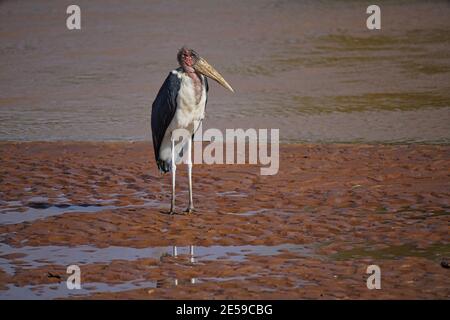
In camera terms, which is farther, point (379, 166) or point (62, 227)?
point (379, 166)

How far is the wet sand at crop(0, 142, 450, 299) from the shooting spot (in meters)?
6.88

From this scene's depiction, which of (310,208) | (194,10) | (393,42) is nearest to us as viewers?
(310,208)

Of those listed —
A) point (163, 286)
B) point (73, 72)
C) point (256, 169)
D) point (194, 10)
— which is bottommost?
point (163, 286)

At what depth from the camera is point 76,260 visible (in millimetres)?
7570

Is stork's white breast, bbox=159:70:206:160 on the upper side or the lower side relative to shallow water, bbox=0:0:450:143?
lower

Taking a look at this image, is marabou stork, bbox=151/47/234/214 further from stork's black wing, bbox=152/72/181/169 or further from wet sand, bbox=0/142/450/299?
wet sand, bbox=0/142/450/299

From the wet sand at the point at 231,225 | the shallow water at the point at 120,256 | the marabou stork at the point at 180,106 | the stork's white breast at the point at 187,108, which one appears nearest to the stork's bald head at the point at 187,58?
the marabou stork at the point at 180,106

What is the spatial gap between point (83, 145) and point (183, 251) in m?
4.79

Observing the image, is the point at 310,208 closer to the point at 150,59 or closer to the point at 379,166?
Answer: the point at 379,166

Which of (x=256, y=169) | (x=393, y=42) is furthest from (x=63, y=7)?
(x=256, y=169)

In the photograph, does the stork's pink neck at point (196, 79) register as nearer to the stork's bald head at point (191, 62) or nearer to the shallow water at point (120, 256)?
the stork's bald head at point (191, 62)

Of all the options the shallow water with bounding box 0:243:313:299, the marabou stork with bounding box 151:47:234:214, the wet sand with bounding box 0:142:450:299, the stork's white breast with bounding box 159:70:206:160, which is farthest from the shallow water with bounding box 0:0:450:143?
the shallow water with bounding box 0:243:313:299

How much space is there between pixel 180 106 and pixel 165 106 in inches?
6.3

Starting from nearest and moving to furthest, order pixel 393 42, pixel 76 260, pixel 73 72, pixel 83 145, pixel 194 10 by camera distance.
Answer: pixel 76 260 → pixel 83 145 → pixel 73 72 → pixel 393 42 → pixel 194 10
